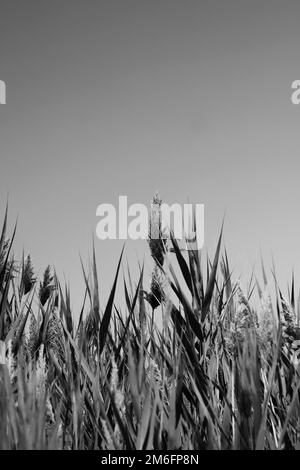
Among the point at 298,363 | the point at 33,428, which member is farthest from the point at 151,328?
the point at 33,428

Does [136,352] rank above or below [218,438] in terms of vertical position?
above

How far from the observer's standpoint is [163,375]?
59.3 inches

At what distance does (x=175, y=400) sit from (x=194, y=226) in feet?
2.45

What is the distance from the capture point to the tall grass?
1.02 m

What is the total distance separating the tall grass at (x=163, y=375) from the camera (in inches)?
40.3

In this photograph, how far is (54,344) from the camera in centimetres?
184

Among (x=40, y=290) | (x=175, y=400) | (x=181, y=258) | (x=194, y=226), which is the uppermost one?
→ (x=194, y=226)
